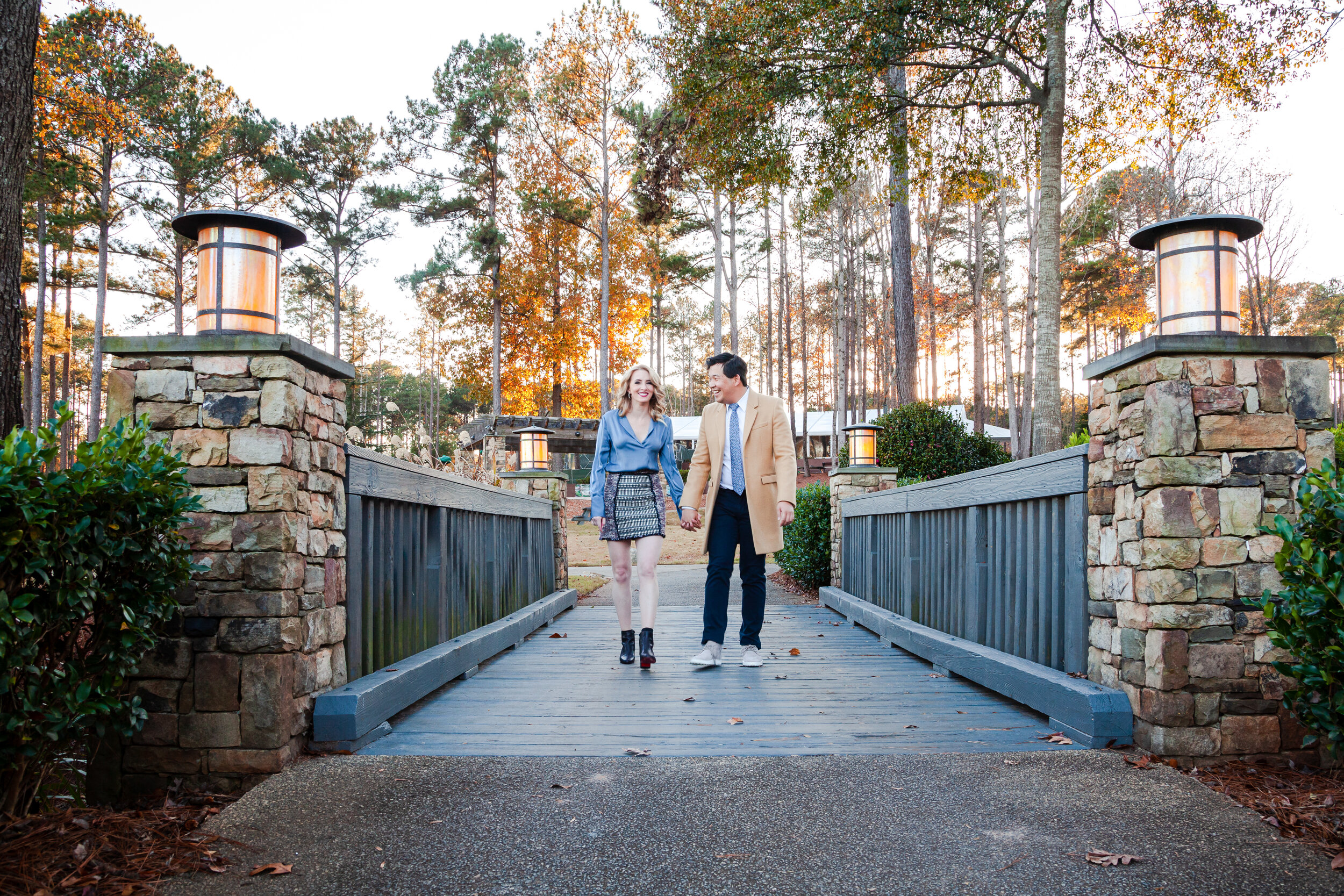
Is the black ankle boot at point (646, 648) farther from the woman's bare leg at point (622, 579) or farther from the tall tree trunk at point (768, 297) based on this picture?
the tall tree trunk at point (768, 297)

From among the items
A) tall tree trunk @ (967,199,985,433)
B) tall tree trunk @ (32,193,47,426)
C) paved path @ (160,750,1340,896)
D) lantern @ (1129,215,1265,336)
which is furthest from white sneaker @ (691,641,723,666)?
tall tree trunk @ (967,199,985,433)

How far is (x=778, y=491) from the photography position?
3.98 metres

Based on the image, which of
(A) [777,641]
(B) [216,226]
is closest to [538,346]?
(A) [777,641]

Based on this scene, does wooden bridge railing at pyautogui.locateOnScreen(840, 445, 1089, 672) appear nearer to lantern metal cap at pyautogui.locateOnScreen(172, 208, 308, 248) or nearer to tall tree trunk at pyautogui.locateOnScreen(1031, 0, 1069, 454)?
lantern metal cap at pyautogui.locateOnScreen(172, 208, 308, 248)

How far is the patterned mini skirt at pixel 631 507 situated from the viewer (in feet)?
13.3

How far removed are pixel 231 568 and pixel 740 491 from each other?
98.9 inches

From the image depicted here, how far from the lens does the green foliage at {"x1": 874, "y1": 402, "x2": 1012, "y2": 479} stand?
9.26m

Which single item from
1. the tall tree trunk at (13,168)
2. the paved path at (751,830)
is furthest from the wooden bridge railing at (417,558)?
the tall tree trunk at (13,168)

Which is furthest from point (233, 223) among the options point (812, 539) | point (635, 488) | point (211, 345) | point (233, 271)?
point (812, 539)

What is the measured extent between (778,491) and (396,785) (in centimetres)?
238

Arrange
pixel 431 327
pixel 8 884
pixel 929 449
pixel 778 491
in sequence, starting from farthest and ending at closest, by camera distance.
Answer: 1. pixel 431 327
2. pixel 929 449
3. pixel 778 491
4. pixel 8 884

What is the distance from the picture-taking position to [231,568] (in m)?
2.34

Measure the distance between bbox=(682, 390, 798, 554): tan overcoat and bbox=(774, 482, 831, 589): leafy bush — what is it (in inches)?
163

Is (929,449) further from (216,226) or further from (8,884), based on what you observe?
(8,884)
